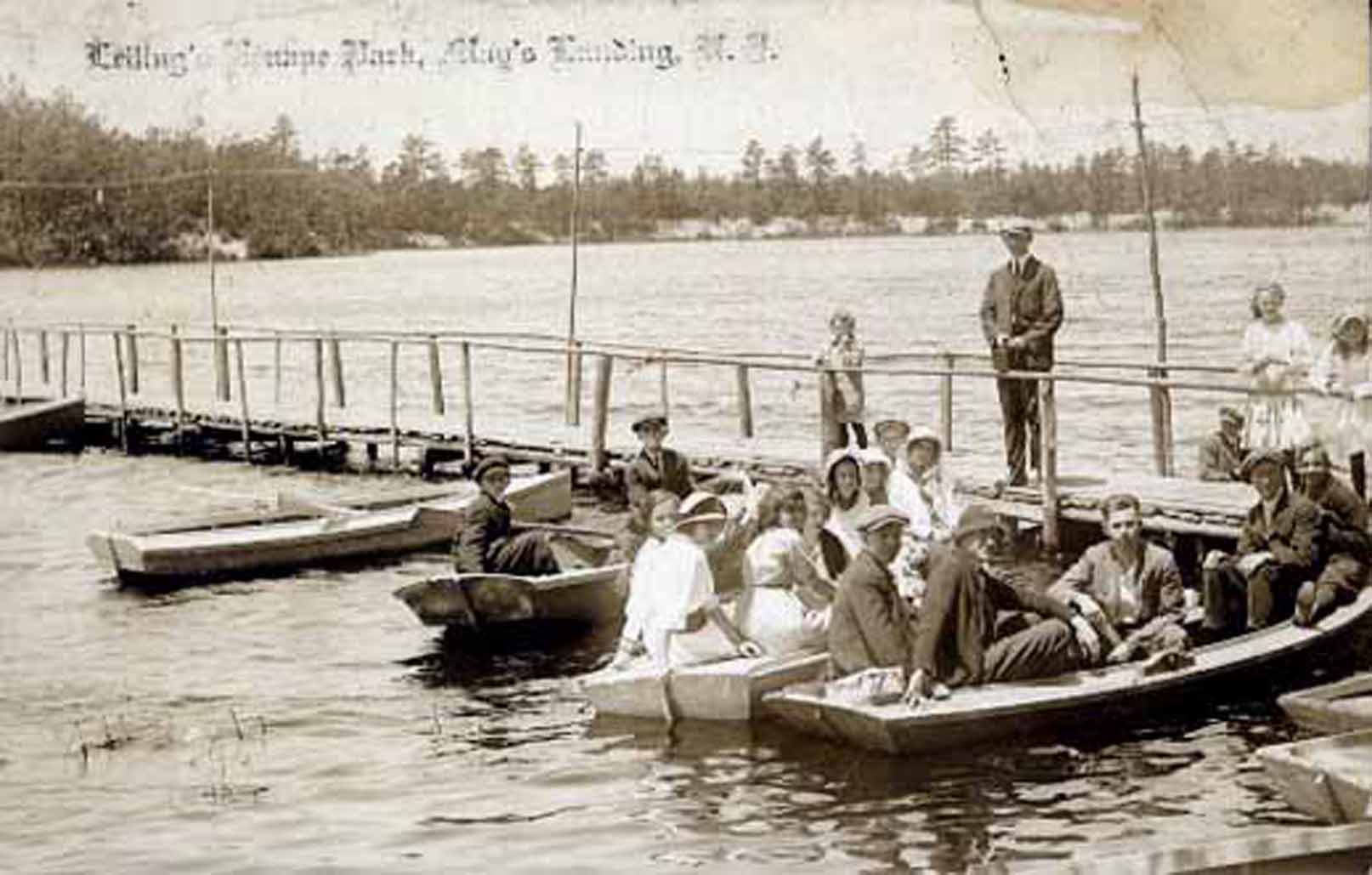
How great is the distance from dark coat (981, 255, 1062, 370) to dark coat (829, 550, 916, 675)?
4.74 metres

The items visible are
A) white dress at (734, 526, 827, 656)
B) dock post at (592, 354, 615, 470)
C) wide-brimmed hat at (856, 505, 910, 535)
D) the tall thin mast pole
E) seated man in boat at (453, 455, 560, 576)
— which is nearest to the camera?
wide-brimmed hat at (856, 505, 910, 535)

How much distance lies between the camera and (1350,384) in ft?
41.0

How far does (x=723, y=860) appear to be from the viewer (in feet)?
27.5

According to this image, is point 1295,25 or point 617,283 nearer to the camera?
point 1295,25

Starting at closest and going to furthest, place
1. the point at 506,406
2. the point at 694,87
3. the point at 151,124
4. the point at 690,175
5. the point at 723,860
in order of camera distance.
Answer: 1. the point at 723,860
2. the point at 694,87
3. the point at 506,406
4. the point at 151,124
5. the point at 690,175

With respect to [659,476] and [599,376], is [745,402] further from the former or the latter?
[659,476]

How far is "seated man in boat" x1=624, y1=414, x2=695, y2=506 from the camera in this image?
13766 mm

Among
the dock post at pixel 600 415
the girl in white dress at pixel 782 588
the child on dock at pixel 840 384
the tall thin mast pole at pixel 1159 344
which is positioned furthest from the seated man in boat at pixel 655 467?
the dock post at pixel 600 415

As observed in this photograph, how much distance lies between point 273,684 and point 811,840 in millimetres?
5118

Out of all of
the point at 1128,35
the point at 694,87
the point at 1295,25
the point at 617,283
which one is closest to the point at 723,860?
the point at 1295,25

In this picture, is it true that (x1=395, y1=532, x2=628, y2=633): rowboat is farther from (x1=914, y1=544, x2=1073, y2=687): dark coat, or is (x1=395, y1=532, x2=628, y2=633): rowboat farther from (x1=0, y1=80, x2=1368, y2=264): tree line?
(x1=0, y1=80, x2=1368, y2=264): tree line

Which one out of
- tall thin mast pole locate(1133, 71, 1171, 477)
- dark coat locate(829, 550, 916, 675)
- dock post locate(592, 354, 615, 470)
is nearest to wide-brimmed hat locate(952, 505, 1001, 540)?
dark coat locate(829, 550, 916, 675)

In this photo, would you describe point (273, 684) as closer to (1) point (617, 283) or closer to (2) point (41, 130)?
(2) point (41, 130)

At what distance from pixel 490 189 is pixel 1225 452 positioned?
129 feet
